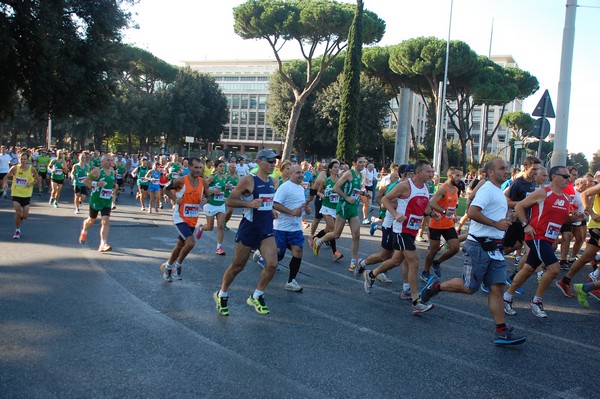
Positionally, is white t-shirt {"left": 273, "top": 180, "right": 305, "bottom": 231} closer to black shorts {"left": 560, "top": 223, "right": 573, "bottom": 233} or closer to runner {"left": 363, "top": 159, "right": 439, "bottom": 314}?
runner {"left": 363, "top": 159, "right": 439, "bottom": 314}

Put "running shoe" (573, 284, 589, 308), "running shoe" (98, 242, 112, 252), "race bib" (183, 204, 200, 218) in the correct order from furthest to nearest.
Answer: "running shoe" (98, 242, 112, 252) < "race bib" (183, 204, 200, 218) < "running shoe" (573, 284, 589, 308)

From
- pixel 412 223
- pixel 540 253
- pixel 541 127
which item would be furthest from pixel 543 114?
pixel 412 223

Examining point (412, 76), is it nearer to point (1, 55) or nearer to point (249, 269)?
point (1, 55)

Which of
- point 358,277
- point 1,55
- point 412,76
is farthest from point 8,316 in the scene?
point 412,76

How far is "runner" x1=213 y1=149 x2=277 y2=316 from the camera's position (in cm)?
589

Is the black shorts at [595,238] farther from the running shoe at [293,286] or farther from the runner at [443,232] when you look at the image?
the running shoe at [293,286]

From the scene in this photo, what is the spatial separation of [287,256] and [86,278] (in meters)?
3.86

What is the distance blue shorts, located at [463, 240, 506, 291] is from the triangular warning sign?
6100 mm

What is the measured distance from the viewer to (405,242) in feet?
21.2

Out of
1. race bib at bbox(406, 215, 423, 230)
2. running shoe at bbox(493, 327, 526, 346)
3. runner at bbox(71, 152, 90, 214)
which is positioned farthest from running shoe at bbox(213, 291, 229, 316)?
runner at bbox(71, 152, 90, 214)

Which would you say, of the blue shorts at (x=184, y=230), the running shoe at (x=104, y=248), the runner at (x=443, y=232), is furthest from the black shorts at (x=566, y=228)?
the running shoe at (x=104, y=248)

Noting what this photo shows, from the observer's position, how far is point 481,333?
5660 millimetres

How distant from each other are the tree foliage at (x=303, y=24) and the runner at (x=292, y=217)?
1118 inches

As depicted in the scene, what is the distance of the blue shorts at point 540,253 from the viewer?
6.39 m
